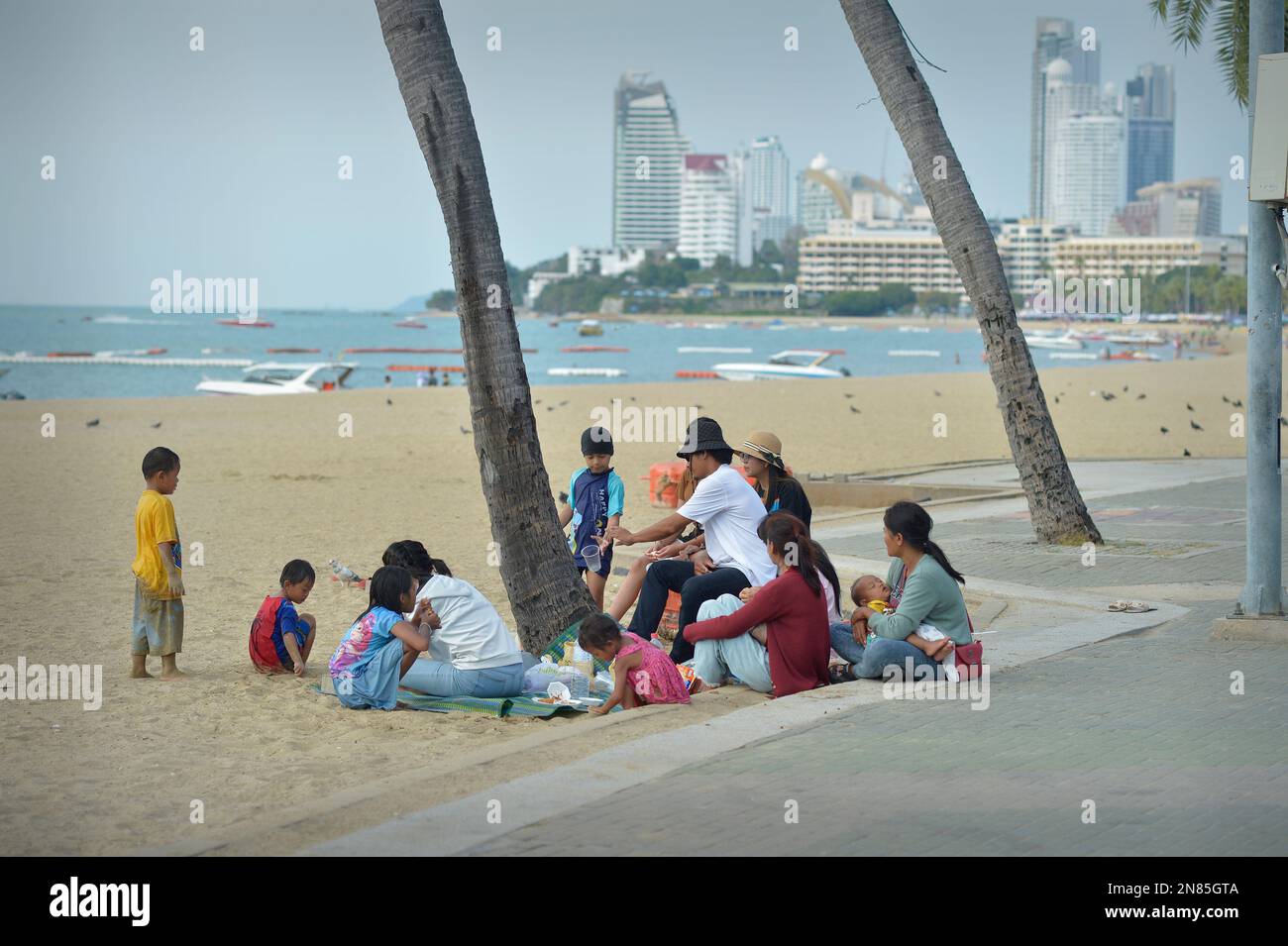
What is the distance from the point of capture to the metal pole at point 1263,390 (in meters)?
8.52

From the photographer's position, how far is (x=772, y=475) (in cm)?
902

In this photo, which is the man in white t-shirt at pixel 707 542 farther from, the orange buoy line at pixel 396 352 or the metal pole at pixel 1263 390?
the orange buoy line at pixel 396 352

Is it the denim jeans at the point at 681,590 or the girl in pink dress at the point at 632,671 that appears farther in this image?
the denim jeans at the point at 681,590

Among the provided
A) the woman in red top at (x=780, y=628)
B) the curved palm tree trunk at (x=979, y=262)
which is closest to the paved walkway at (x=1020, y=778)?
the woman in red top at (x=780, y=628)

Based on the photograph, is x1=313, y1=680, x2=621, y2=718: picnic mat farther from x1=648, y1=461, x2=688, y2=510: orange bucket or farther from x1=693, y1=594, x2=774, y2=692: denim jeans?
x1=648, y1=461, x2=688, y2=510: orange bucket

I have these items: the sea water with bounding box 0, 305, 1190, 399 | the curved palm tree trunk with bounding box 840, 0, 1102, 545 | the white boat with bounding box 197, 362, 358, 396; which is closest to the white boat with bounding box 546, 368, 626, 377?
the sea water with bounding box 0, 305, 1190, 399

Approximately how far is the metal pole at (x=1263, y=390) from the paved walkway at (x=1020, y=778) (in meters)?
0.44

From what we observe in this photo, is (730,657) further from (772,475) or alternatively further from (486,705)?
(772,475)

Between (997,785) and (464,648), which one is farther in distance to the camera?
(464,648)

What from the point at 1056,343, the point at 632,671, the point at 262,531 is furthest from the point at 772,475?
the point at 1056,343

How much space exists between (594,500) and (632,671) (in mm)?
2581

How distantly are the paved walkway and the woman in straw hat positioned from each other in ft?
5.87

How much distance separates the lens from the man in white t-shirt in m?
8.14
